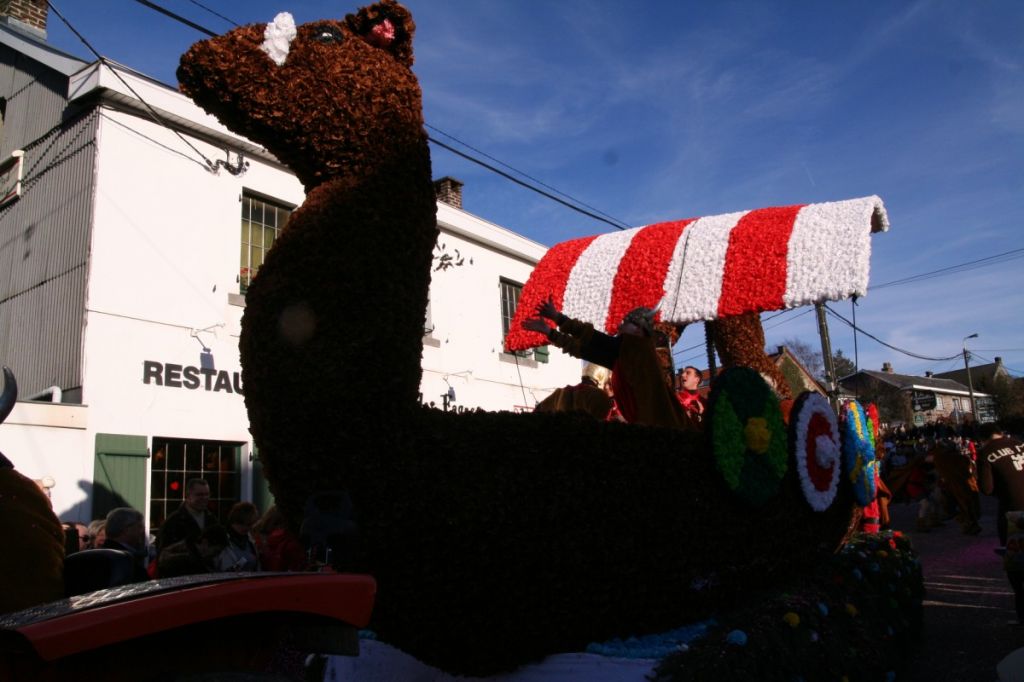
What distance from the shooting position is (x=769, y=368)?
260 inches

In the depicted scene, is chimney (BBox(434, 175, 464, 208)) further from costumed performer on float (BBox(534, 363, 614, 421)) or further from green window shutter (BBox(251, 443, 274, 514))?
costumed performer on float (BBox(534, 363, 614, 421))

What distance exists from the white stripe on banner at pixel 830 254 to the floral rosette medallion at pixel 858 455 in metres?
1.04

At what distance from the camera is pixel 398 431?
10.2 ft

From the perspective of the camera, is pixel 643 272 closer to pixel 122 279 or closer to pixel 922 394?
pixel 122 279

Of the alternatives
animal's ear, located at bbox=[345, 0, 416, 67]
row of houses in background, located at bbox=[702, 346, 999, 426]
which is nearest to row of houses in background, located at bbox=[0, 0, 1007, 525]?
animal's ear, located at bbox=[345, 0, 416, 67]

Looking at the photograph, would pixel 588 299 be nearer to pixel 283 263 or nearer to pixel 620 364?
pixel 620 364

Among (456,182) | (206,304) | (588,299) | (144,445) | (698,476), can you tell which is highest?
(456,182)

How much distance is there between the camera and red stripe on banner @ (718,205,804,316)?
5600 mm

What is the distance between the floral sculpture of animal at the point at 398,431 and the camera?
303 centimetres

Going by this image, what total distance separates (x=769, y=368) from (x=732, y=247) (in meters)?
1.28

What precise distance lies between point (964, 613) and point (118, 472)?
9.37 metres

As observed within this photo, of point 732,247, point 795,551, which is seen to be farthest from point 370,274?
point 732,247

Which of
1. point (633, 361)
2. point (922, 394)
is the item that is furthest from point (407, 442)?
point (922, 394)

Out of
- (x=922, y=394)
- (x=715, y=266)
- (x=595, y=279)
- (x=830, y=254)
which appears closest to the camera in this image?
(x=830, y=254)
